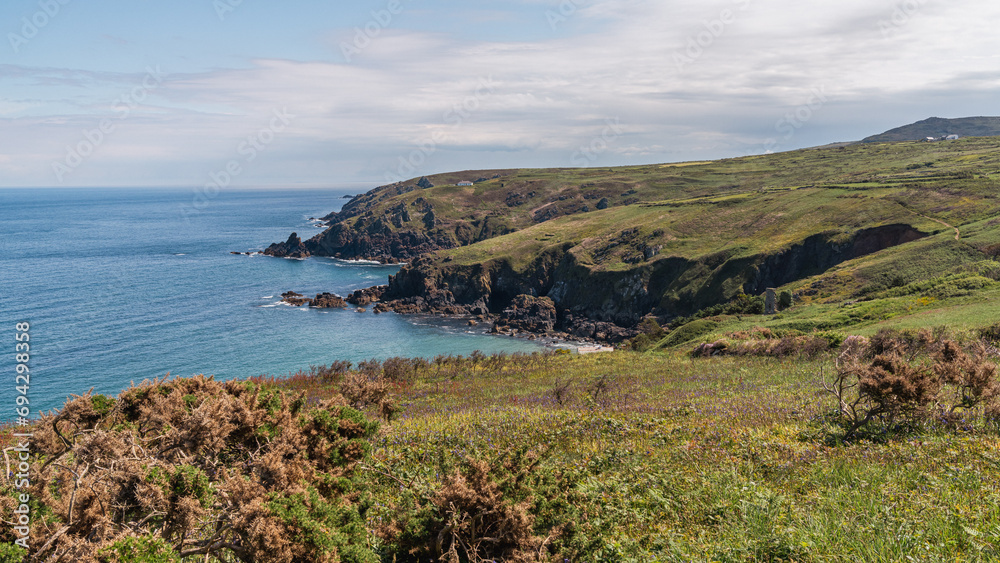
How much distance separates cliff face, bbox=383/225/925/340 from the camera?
65000 mm

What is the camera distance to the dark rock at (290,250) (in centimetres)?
12475

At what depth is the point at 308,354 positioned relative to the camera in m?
56.6

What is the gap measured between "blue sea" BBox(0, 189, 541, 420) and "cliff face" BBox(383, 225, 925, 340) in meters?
11.5

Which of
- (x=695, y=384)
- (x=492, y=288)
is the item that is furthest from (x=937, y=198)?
(x=695, y=384)

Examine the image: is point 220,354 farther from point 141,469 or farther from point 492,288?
point 141,469

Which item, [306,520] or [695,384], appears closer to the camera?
[306,520]

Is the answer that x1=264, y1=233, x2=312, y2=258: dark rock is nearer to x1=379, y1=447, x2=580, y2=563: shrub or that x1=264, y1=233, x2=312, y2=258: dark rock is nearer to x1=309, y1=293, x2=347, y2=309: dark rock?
x1=309, y1=293, x2=347, y2=309: dark rock

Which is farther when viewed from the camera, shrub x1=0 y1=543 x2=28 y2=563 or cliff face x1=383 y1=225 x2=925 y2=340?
cliff face x1=383 y1=225 x2=925 y2=340

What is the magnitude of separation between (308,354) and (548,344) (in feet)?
95.8

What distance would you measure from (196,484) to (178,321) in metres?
72.8

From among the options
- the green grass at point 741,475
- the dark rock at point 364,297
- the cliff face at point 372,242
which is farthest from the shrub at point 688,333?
the cliff face at point 372,242

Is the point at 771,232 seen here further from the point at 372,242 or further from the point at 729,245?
the point at 372,242

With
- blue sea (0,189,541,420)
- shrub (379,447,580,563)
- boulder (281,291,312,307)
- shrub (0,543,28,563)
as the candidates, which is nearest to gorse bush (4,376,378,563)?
shrub (0,543,28,563)

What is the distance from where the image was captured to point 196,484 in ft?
13.9
